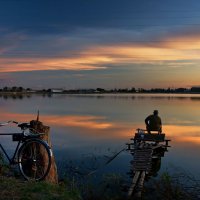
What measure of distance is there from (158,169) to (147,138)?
3.70 m

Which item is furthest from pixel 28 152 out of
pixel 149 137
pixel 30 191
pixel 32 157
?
pixel 149 137

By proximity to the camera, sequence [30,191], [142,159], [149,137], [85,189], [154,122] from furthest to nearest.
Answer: [154,122], [149,137], [142,159], [85,189], [30,191]

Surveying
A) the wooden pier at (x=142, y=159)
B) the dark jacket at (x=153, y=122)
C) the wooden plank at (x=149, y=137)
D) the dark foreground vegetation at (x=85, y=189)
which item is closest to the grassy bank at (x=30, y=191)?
the dark foreground vegetation at (x=85, y=189)

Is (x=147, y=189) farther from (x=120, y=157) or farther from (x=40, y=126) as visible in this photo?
(x=120, y=157)

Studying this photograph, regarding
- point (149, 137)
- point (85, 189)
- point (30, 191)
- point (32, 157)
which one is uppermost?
point (32, 157)

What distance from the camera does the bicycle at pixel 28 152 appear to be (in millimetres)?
9445

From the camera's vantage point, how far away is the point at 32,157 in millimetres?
9750

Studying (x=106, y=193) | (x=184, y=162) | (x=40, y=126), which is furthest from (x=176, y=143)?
(x=40, y=126)

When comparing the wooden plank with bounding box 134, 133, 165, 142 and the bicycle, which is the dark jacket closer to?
the wooden plank with bounding box 134, 133, 165, 142

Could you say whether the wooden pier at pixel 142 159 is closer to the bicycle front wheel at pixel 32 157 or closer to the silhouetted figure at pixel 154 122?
the silhouetted figure at pixel 154 122

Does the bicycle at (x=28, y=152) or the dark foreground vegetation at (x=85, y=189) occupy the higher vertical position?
the bicycle at (x=28, y=152)

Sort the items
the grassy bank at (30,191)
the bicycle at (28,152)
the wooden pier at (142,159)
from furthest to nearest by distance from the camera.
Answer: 1. the wooden pier at (142,159)
2. the bicycle at (28,152)
3. the grassy bank at (30,191)

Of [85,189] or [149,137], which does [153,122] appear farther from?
[85,189]

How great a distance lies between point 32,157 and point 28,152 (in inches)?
7.4
